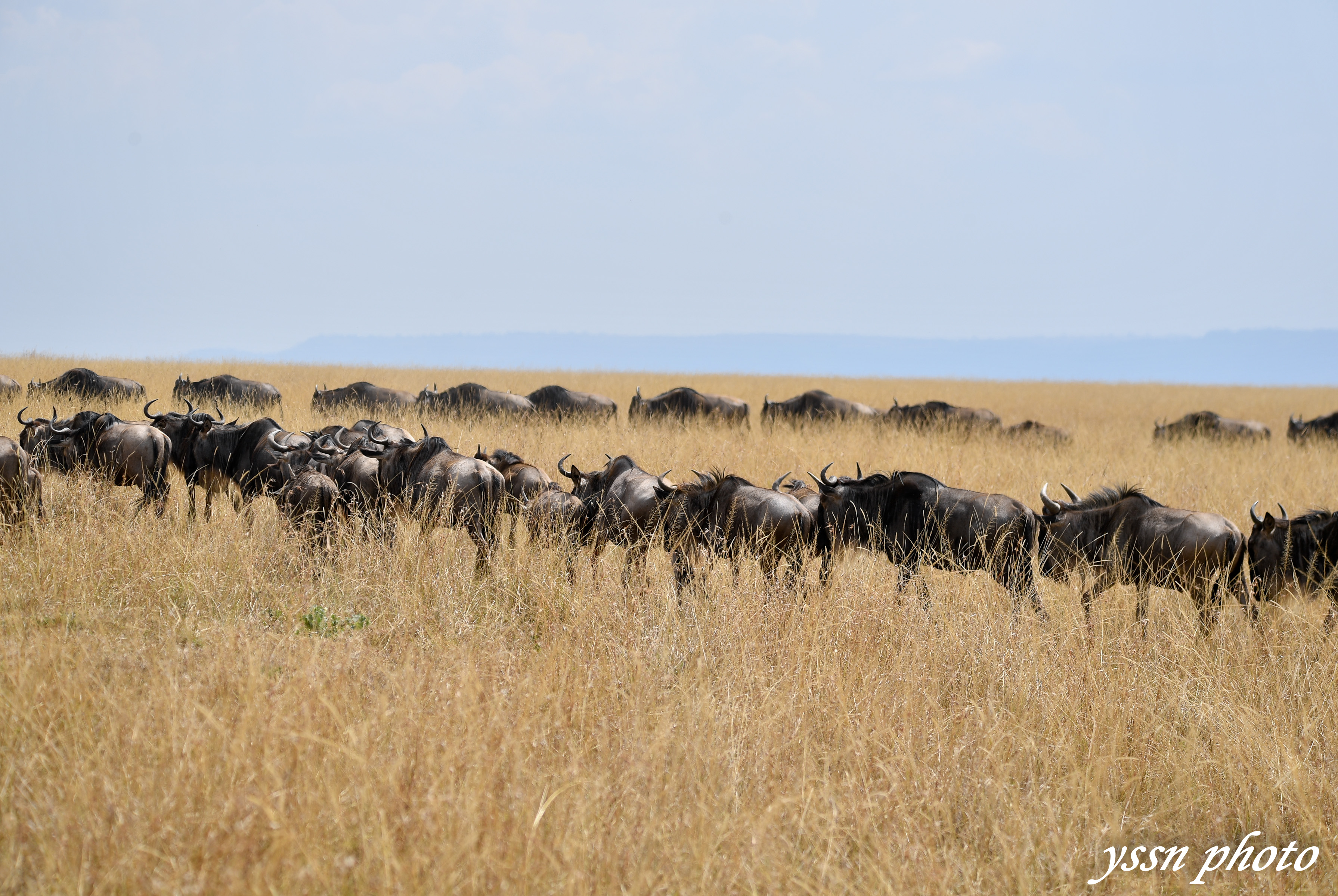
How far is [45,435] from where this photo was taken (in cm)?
994

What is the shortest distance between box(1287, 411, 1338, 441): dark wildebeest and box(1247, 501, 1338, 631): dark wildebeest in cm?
1780

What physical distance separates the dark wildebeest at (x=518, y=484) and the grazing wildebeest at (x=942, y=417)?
13.7 meters

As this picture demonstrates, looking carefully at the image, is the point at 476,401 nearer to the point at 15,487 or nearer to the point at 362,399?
the point at 362,399

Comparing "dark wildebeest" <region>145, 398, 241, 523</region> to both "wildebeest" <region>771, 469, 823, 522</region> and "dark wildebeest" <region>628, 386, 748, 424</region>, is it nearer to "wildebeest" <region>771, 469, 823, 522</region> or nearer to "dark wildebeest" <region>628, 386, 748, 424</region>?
"wildebeest" <region>771, 469, 823, 522</region>

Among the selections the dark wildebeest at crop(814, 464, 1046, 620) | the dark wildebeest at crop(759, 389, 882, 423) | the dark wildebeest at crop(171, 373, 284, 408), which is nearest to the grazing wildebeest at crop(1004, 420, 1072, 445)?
the dark wildebeest at crop(759, 389, 882, 423)

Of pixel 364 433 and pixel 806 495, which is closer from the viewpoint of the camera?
pixel 806 495

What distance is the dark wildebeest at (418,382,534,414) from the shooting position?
20125 millimetres

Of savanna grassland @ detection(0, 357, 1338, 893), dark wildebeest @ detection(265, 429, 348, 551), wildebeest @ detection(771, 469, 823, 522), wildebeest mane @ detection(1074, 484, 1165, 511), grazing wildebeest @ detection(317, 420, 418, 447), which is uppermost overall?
grazing wildebeest @ detection(317, 420, 418, 447)

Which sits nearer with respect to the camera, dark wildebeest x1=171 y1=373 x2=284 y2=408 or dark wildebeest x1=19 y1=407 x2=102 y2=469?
dark wildebeest x1=19 y1=407 x2=102 y2=469

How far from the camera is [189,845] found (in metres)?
2.87

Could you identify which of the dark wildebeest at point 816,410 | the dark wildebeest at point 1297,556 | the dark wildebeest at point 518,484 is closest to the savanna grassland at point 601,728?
the dark wildebeest at point 1297,556

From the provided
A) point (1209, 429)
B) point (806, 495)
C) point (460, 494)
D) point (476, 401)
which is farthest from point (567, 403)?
point (1209, 429)

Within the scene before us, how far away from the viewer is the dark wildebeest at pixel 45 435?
961cm

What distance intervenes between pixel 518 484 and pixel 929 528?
145 inches
